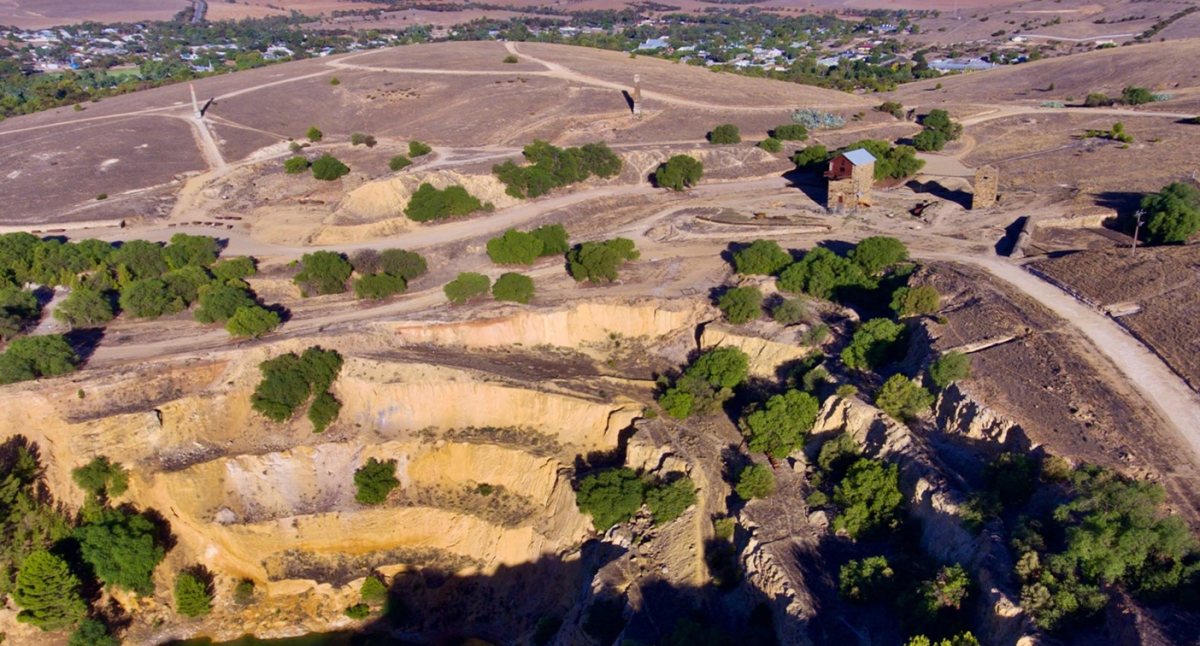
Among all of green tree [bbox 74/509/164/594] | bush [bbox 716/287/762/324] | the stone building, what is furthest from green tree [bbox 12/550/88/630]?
the stone building

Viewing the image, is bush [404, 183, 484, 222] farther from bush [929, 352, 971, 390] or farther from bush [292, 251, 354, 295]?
bush [929, 352, 971, 390]

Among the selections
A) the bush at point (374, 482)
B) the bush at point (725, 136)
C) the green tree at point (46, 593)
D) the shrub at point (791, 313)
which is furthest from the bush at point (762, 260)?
the green tree at point (46, 593)

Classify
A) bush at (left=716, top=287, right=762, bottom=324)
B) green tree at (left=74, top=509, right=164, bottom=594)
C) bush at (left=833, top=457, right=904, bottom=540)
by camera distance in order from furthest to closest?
bush at (left=716, top=287, right=762, bottom=324), green tree at (left=74, top=509, right=164, bottom=594), bush at (left=833, top=457, right=904, bottom=540)

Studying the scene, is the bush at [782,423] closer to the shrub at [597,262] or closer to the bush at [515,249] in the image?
the shrub at [597,262]

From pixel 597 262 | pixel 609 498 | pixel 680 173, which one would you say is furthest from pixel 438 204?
pixel 609 498

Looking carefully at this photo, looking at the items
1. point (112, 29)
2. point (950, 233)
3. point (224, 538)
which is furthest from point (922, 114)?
point (112, 29)
